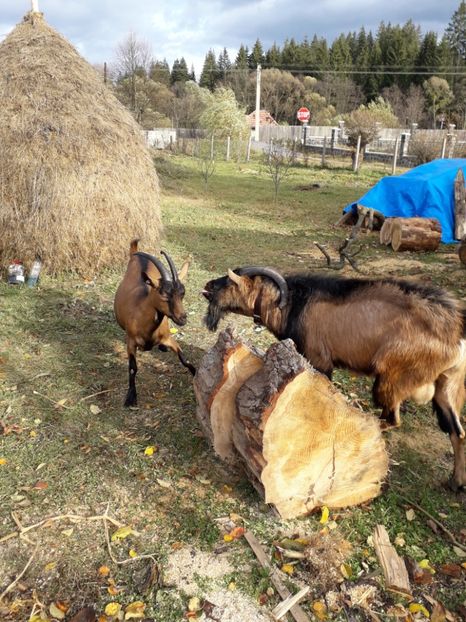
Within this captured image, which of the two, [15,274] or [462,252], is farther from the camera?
[462,252]

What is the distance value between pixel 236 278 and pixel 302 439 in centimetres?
187

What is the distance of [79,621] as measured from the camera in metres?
2.82

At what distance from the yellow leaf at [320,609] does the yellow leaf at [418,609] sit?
0.51 metres

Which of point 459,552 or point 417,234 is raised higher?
point 417,234

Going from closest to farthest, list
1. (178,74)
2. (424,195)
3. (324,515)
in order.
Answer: (324,515), (424,195), (178,74)

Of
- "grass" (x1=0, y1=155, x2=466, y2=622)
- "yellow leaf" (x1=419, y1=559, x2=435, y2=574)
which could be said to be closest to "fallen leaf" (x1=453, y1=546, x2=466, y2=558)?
"grass" (x1=0, y1=155, x2=466, y2=622)

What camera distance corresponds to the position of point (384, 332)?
12.7ft

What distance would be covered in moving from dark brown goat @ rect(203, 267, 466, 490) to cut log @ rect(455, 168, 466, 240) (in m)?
9.58

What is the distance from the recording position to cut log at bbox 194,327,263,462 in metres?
3.82

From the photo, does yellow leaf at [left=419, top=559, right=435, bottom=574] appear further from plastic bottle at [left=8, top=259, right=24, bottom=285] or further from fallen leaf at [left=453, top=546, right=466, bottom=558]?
plastic bottle at [left=8, top=259, right=24, bottom=285]

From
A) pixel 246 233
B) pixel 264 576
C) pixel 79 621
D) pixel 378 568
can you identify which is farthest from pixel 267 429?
pixel 246 233

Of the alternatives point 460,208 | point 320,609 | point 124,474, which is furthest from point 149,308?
point 460,208

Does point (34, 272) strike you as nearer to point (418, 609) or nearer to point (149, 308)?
point (149, 308)

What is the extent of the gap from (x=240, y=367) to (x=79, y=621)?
6.28 ft
